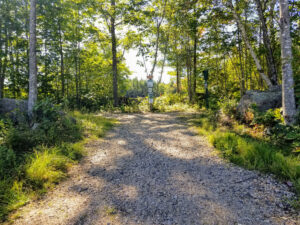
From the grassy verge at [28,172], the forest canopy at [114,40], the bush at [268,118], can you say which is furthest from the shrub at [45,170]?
the forest canopy at [114,40]

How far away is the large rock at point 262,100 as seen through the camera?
5.29 metres

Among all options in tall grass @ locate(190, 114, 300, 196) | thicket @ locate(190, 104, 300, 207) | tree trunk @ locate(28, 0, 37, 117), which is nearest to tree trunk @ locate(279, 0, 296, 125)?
thicket @ locate(190, 104, 300, 207)

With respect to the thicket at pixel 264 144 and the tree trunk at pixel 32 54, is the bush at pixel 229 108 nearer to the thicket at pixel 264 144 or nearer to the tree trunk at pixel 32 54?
the thicket at pixel 264 144

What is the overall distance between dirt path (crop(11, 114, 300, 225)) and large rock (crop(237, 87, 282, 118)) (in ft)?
9.50

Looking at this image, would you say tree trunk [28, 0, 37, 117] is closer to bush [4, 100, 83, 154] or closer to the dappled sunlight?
bush [4, 100, 83, 154]

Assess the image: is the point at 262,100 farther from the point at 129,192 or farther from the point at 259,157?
the point at 129,192

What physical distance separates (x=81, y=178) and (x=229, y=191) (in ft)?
8.36

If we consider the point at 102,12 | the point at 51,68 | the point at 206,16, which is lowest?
the point at 51,68

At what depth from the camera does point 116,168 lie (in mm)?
3236

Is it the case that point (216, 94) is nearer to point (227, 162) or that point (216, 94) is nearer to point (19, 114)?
point (227, 162)

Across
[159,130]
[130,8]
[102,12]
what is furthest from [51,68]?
[159,130]

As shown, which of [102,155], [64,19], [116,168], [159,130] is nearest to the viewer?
[116,168]

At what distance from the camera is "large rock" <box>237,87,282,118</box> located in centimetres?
529

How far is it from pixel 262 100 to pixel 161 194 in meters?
5.06
